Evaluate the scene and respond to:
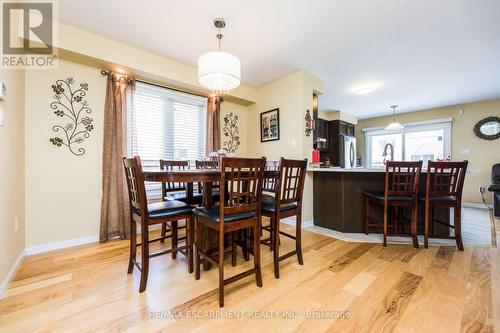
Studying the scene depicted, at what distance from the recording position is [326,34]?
2420 mm

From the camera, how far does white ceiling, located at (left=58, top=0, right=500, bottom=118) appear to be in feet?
6.57

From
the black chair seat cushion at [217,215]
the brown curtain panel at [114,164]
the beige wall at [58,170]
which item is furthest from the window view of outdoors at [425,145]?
the beige wall at [58,170]

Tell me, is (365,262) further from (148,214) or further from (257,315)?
(148,214)

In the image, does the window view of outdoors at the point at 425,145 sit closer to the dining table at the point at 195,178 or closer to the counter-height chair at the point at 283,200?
the counter-height chair at the point at 283,200

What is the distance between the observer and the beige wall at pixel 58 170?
7.36 feet

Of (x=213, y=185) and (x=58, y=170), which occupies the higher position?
(x=58, y=170)

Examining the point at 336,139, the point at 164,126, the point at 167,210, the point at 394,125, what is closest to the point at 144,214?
the point at 167,210

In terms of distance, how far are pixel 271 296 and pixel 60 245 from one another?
8.15ft

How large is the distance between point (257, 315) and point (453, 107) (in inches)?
263

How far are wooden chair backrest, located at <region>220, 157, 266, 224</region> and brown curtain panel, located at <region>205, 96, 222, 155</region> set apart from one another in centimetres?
211

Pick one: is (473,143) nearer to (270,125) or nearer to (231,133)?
(270,125)

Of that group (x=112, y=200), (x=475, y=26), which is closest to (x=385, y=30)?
(x=475, y=26)

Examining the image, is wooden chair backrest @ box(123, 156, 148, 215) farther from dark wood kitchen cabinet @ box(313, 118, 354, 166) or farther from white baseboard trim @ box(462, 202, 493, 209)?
white baseboard trim @ box(462, 202, 493, 209)

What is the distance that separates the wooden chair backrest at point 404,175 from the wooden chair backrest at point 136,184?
248cm
